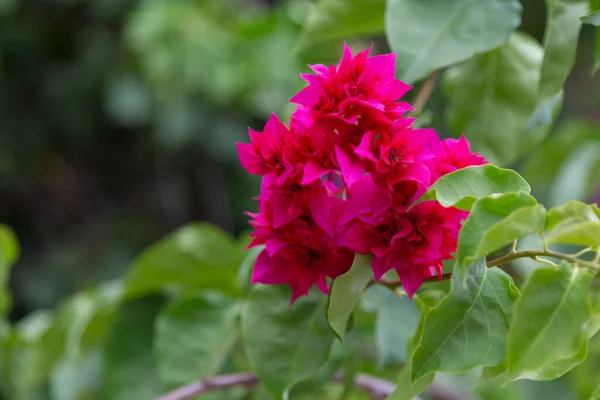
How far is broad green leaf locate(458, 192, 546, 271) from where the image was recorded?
0.94 ft

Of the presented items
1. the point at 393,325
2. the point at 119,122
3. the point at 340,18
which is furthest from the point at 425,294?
the point at 119,122

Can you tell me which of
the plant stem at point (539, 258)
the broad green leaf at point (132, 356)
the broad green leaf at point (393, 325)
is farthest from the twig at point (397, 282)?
the broad green leaf at point (132, 356)

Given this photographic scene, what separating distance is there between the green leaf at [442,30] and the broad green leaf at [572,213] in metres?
0.14

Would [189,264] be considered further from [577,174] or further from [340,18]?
[577,174]

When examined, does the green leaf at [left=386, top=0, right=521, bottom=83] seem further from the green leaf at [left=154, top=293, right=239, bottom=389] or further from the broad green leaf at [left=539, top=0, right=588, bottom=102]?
the green leaf at [left=154, top=293, right=239, bottom=389]

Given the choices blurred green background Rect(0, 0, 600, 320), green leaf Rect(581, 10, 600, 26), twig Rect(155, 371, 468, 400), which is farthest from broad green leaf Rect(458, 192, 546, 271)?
blurred green background Rect(0, 0, 600, 320)

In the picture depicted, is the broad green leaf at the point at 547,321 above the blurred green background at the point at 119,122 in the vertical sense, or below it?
above

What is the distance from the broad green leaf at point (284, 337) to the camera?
415mm

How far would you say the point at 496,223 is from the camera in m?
0.29

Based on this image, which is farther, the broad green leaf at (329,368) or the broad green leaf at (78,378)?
the broad green leaf at (78,378)

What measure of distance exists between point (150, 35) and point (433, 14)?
4.21ft

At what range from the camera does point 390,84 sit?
0.34 m

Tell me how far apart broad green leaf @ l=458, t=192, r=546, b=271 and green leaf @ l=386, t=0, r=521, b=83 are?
0.13m

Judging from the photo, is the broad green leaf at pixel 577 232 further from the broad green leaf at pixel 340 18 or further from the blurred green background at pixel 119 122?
the blurred green background at pixel 119 122
